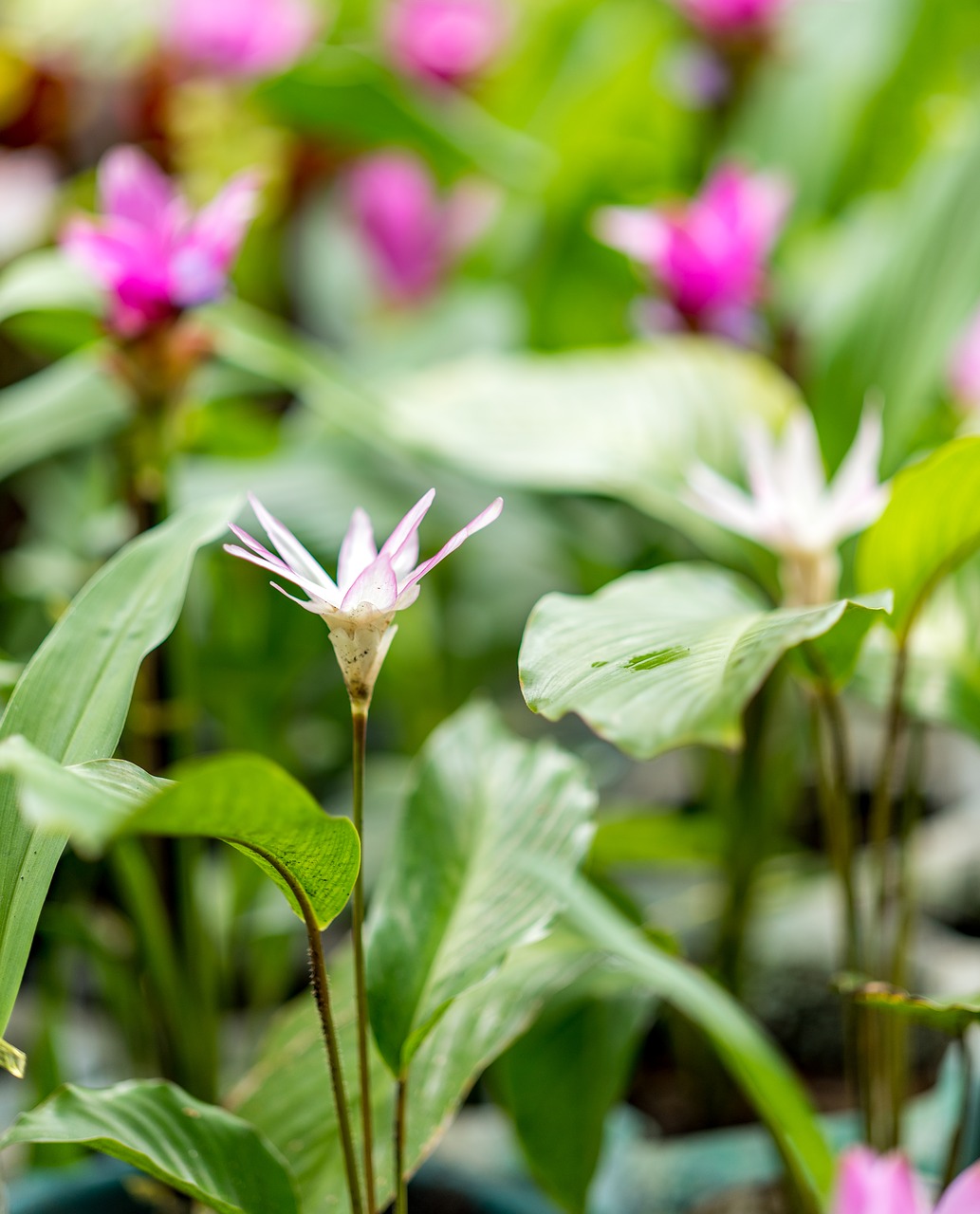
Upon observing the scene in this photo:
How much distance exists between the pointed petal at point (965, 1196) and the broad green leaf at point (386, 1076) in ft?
0.48

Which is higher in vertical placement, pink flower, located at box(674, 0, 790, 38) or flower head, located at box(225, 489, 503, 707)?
pink flower, located at box(674, 0, 790, 38)

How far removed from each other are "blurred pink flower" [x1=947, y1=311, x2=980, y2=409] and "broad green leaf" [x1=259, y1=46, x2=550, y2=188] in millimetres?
346

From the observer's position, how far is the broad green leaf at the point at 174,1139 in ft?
1.08

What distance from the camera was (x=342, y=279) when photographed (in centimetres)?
136

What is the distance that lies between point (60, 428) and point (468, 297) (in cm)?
51

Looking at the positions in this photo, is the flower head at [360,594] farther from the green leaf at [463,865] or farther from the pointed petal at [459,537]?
the green leaf at [463,865]

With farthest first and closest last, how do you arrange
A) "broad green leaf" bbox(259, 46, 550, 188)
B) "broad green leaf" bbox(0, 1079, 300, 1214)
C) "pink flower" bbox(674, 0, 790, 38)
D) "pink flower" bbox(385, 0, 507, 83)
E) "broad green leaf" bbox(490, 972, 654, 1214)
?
"pink flower" bbox(385, 0, 507, 83), "pink flower" bbox(674, 0, 790, 38), "broad green leaf" bbox(259, 46, 550, 188), "broad green leaf" bbox(490, 972, 654, 1214), "broad green leaf" bbox(0, 1079, 300, 1214)

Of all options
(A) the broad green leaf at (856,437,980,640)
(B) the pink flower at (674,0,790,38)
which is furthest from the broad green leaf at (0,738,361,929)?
(B) the pink flower at (674,0,790,38)

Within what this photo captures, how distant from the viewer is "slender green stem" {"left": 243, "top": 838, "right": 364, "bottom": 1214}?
1.01 feet

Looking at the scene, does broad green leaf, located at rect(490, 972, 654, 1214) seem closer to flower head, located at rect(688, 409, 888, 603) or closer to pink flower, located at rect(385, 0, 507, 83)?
flower head, located at rect(688, 409, 888, 603)

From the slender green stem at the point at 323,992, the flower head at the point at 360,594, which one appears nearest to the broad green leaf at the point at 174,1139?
the slender green stem at the point at 323,992

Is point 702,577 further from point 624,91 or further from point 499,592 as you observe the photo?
point 624,91

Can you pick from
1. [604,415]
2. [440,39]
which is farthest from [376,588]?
[440,39]

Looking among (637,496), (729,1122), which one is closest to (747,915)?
(729,1122)
